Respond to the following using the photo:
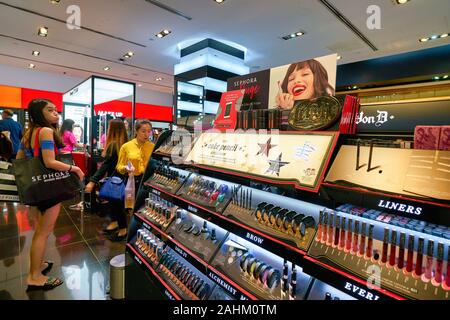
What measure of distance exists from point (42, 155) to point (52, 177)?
205 mm

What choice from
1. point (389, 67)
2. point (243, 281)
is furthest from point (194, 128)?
point (389, 67)

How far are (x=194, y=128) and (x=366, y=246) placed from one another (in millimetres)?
1463

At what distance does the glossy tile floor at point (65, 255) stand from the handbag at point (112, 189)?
675 millimetres

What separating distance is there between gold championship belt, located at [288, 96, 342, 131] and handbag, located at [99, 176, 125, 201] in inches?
106

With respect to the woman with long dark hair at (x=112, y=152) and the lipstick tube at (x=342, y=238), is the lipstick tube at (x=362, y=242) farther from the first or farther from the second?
the woman with long dark hair at (x=112, y=152)

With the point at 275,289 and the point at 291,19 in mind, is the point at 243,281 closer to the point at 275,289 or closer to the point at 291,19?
the point at 275,289

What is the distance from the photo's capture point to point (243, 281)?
1.28m

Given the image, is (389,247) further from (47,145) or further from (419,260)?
(47,145)

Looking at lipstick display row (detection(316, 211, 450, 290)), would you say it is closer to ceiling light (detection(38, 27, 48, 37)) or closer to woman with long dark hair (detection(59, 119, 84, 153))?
woman with long dark hair (detection(59, 119, 84, 153))

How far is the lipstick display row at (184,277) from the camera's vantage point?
1.59m

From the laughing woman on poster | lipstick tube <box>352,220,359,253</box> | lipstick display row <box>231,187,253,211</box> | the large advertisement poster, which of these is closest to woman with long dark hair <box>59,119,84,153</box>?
the large advertisement poster

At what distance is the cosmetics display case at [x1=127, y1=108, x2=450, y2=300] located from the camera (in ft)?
2.51

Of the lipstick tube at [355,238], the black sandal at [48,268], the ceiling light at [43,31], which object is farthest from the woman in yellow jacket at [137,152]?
the ceiling light at [43,31]
